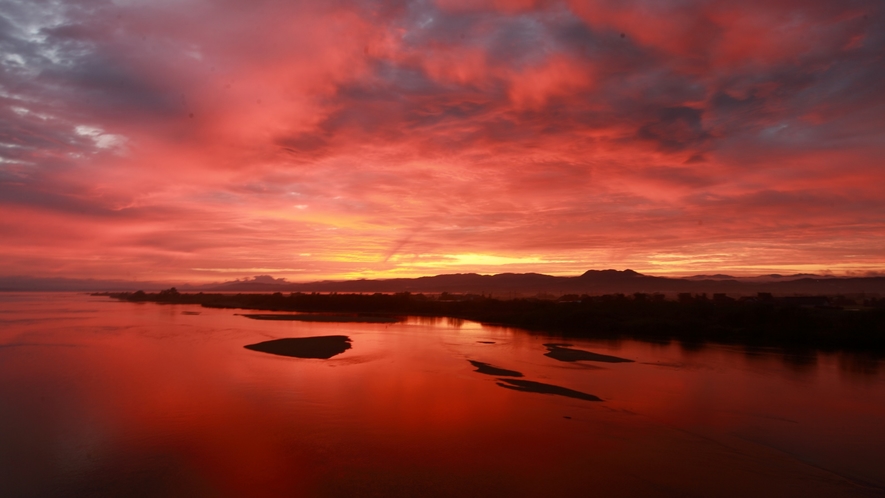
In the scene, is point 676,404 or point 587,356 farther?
point 587,356

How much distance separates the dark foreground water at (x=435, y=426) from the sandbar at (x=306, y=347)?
1322 millimetres

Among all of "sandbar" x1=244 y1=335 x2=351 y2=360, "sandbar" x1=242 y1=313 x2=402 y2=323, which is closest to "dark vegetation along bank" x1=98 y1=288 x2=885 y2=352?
"sandbar" x1=242 y1=313 x2=402 y2=323

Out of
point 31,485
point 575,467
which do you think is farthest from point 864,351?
point 31,485

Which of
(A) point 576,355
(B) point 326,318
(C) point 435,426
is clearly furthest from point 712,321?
(B) point 326,318

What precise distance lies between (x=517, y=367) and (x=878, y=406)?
10.9 metres

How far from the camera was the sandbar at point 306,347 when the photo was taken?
2362cm

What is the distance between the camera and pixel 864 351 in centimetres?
2700

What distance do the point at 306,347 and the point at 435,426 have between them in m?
14.8

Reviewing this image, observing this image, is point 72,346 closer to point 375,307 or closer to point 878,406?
point 878,406

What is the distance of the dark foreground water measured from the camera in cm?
902

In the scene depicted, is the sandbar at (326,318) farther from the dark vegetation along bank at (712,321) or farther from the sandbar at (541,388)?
the sandbar at (541,388)

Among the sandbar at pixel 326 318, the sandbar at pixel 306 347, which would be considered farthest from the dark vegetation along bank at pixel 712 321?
the sandbar at pixel 306 347

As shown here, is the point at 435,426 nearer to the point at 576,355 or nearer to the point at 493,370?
the point at 493,370

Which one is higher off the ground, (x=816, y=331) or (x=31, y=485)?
(x=816, y=331)
